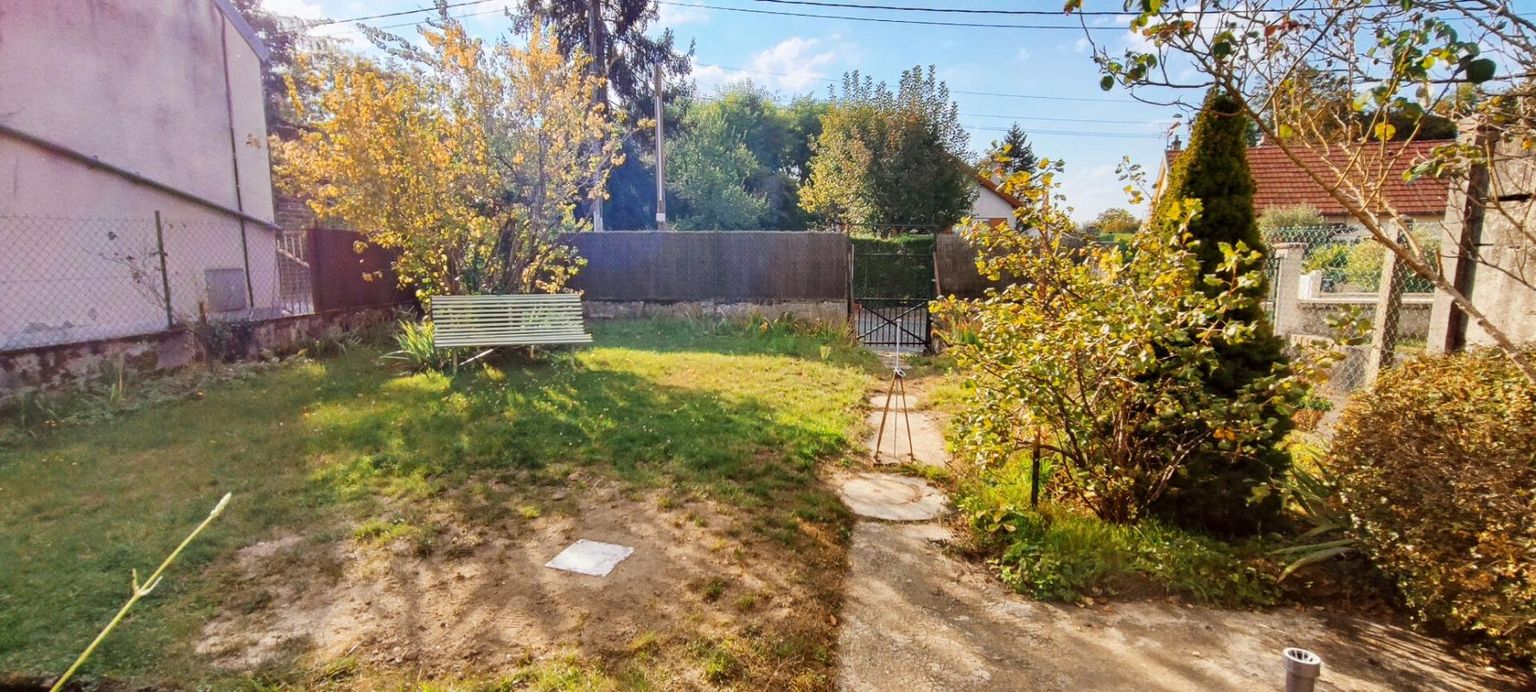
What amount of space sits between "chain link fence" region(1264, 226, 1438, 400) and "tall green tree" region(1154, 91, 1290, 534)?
Answer: 1.18ft

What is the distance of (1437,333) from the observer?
374 centimetres

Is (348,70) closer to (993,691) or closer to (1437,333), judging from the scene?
Result: (993,691)

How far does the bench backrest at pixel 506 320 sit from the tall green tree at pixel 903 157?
420 inches

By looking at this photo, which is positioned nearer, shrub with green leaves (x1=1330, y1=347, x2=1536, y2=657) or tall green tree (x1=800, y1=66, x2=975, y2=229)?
shrub with green leaves (x1=1330, y1=347, x2=1536, y2=657)

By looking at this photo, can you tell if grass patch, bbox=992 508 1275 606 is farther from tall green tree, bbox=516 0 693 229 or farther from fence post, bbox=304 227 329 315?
tall green tree, bbox=516 0 693 229

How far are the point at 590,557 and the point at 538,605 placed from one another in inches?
17.4

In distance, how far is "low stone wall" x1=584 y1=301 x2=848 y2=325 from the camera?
37.3ft

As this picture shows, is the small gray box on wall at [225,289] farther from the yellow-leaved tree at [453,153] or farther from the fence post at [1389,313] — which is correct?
the fence post at [1389,313]

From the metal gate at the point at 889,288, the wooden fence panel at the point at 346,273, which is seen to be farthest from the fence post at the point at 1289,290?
the wooden fence panel at the point at 346,273

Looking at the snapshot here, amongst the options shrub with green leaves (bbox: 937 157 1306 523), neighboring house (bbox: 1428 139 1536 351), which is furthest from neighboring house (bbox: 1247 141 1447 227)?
shrub with green leaves (bbox: 937 157 1306 523)

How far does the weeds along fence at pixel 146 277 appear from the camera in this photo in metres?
6.53

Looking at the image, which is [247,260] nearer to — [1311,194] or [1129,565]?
[1129,565]

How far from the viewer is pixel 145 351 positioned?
6.37 metres

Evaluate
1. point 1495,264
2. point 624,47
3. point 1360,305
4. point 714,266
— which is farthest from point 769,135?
point 1495,264
